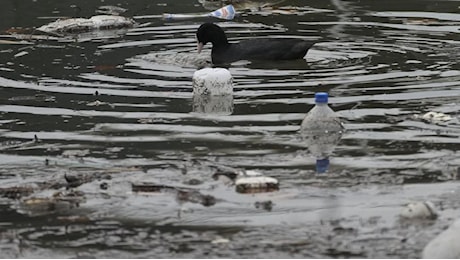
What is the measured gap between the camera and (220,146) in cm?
892

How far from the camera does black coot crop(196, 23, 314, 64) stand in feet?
43.5

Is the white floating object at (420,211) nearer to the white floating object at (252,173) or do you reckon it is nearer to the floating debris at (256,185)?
the floating debris at (256,185)

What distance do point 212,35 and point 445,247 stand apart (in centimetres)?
802

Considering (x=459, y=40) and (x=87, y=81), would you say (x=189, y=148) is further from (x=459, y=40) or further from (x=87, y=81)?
(x=459, y=40)

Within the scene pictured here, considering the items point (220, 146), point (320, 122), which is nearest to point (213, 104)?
point (320, 122)

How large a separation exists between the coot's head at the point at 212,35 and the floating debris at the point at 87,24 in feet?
8.42

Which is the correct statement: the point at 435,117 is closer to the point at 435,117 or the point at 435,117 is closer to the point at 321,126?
the point at 435,117

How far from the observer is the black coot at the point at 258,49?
13250 millimetres

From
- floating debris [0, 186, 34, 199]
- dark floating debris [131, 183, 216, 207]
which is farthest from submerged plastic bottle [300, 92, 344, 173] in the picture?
floating debris [0, 186, 34, 199]

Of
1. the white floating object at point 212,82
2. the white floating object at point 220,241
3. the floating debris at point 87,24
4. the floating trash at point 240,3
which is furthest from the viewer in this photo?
the floating trash at point 240,3

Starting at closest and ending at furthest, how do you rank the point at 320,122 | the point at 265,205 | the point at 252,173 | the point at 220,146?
the point at 265,205
the point at 252,173
the point at 220,146
the point at 320,122

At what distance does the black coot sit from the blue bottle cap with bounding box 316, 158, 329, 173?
500 cm

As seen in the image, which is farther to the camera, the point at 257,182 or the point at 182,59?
the point at 182,59

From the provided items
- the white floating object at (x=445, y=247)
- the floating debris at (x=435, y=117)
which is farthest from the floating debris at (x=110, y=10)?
the white floating object at (x=445, y=247)
